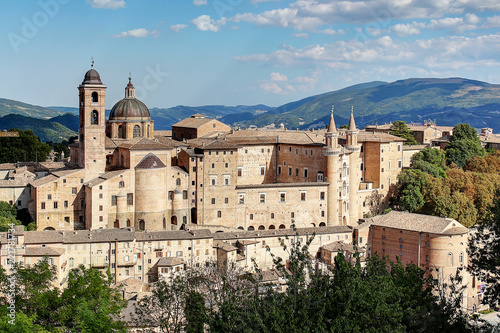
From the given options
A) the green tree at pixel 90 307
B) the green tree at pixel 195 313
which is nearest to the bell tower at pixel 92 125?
the green tree at pixel 90 307

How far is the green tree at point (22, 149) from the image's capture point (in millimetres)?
75688

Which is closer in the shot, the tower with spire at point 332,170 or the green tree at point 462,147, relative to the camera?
the tower with spire at point 332,170

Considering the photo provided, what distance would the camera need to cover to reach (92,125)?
55.7 metres

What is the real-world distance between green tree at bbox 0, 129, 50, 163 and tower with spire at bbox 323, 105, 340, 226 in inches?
1322

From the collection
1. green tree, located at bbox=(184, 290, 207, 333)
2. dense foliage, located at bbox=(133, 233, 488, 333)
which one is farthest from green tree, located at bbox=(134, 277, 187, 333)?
dense foliage, located at bbox=(133, 233, 488, 333)

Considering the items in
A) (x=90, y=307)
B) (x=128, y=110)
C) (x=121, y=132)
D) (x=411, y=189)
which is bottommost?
(x=90, y=307)

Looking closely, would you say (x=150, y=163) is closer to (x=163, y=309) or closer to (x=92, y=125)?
(x=92, y=125)

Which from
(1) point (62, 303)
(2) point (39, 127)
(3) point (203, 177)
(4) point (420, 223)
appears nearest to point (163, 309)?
(1) point (62, 303)

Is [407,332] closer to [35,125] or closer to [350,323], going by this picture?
[350,323]

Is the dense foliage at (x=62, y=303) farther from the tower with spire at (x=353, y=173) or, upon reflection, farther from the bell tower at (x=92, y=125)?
the tower with spire at (x=353, y=173)

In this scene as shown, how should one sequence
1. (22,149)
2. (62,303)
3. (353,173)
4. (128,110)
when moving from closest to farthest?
(62,303) → (128,110) → (353,173) → (22,149)

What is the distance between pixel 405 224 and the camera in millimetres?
54656

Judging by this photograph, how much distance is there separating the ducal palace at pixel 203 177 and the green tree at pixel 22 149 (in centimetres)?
1553

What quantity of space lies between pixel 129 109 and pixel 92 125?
6.39 meters
